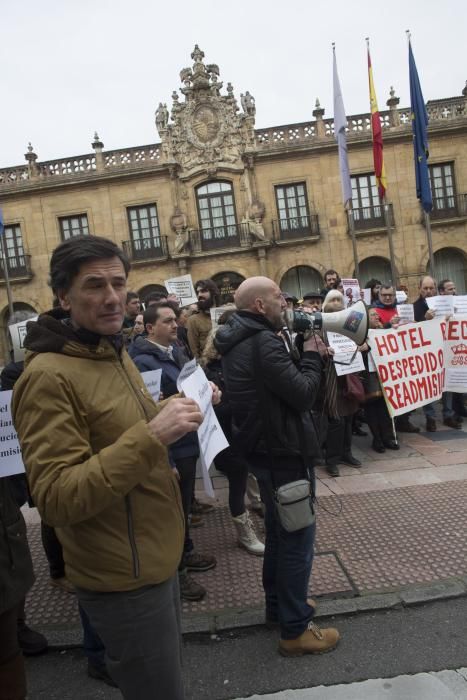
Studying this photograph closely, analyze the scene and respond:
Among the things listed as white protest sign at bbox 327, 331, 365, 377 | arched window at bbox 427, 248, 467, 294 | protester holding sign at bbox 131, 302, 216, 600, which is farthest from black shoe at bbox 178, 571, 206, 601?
arched window at bbox 427, 248, 467, 294

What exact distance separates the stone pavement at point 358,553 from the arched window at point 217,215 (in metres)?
17.4

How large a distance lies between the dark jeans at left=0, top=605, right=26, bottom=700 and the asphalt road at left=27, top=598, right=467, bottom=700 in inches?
20.5

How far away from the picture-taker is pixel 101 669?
2.55m

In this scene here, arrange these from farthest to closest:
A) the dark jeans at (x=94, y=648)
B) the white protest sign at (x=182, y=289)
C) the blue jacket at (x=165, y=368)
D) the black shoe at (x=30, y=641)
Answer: the white protest sign at (x=182, y=289)
the blue jacket at (x=165, y=368)
the black shoe at (x=30, y=641)
the dark jeans at (x=94, y=648)

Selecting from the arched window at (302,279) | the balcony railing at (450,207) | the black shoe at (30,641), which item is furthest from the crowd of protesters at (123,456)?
the balcony railing at (450,207)

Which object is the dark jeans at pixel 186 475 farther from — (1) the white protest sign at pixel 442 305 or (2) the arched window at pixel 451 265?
(2) the arched window at pixel 451 265

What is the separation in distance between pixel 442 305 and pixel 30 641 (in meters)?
6.09

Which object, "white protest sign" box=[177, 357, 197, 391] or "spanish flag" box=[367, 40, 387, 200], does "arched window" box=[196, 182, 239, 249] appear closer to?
"spanish flag" box=[367, 40, 387, 200]

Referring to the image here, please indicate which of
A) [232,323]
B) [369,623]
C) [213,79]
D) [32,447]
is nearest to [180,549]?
[32,447]

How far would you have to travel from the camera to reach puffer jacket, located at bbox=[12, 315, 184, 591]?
137 cm

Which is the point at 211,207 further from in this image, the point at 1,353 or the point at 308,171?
the point at 1,353

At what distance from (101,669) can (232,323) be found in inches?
78.1

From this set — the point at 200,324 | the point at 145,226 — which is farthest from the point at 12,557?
the point at 145,226

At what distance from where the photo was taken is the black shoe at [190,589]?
3.25 meters
